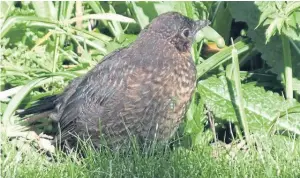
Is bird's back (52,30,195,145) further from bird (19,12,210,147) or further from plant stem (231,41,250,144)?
plant stem (231,41,250,144)

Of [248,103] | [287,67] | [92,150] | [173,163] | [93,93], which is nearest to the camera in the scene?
[173,163]

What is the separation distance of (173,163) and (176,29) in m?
1.04

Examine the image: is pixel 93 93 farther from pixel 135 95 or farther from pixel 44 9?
pixel 44 9

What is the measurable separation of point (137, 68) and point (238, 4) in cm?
112

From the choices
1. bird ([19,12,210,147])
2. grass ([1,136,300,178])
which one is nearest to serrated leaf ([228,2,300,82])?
bird ([19,12,210,147])

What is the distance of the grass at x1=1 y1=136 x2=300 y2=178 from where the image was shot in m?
3.88

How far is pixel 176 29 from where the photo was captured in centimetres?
476

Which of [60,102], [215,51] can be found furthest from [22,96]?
[215,51]

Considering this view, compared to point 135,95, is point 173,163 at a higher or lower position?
lower

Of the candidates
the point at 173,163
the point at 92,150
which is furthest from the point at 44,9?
the point at 173,163

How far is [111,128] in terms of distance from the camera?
14.8 ft

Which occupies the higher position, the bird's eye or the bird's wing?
the bird's eye

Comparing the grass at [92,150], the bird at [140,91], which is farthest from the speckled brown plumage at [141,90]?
the grass at [92,150]

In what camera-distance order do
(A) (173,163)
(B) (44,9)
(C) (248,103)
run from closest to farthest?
(A) (173,163) → (C) (248,103) → (B) (44,9)
